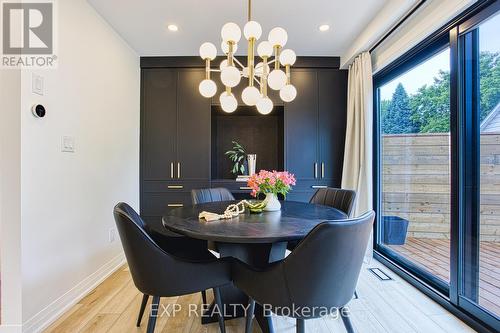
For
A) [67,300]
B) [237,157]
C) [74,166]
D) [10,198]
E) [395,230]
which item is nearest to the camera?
[10,198]

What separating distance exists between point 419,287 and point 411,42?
2186mm

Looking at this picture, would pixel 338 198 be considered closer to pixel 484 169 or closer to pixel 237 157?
pixel 484 169

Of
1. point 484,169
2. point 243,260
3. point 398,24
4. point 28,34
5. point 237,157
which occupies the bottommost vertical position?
point 243,260

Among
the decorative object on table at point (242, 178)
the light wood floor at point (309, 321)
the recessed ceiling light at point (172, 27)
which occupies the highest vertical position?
the recessed ceiling light at point (172, 27)

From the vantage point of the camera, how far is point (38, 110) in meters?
1.70

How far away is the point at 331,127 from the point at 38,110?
304 cm

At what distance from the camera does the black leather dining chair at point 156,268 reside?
1238 mm

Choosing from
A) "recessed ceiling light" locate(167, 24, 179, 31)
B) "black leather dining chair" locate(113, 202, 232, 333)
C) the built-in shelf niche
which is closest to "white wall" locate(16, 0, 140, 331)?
"recessed ceiling light" locate(167, 24, 179, 31)

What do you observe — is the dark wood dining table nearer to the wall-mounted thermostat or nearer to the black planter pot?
the wall-mounted thermostat

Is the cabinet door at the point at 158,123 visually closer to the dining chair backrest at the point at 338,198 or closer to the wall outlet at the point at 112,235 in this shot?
the wall outlet at the point at 112,235

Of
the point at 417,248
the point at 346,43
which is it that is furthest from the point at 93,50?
the point at 417,248

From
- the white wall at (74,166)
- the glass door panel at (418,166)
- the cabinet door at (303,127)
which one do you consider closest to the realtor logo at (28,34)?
the white wall at (74,166)

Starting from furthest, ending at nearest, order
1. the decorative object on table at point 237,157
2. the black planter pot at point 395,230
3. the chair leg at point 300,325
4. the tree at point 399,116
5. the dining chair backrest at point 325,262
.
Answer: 1. the decorative object on table at point 237,157
2. the black planter pot at point 395,230
3. the tree at point 399,116
4. the chair leg at point 300,325
5. the dining chair backrest at point 325,262

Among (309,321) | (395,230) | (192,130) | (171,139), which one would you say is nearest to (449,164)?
(395,230)
